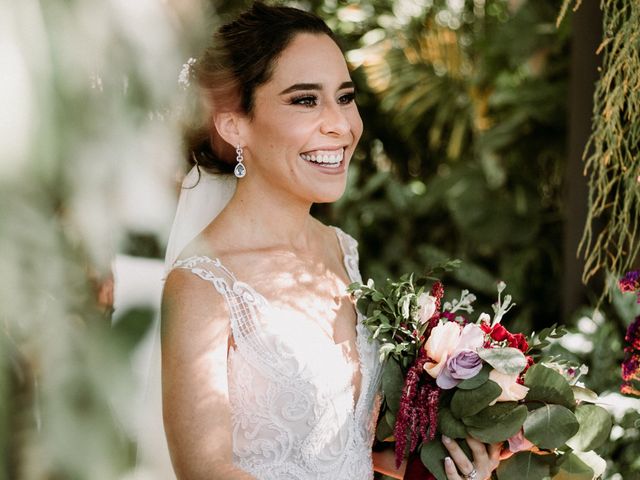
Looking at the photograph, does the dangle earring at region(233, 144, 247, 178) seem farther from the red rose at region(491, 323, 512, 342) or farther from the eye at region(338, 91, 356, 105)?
the red rose at region(491, 323, 512, 342)

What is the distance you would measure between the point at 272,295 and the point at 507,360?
1.91 ft

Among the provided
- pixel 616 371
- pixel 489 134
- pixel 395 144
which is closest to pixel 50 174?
pixel 616 371

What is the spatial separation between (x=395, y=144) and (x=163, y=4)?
5977 mm

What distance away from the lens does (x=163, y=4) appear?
0.62m

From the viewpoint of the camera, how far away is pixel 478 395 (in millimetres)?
1784

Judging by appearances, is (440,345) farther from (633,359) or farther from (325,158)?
(325,158)

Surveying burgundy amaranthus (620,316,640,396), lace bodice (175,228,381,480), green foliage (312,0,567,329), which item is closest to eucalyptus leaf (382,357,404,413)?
lace bodice (175,228,381,480)

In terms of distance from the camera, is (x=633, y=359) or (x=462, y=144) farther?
(x=462, y=144)

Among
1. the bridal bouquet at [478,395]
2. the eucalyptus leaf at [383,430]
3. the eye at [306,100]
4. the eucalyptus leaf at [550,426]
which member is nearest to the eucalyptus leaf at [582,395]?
the bridal bouquet at [478,395]

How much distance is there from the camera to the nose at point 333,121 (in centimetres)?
201

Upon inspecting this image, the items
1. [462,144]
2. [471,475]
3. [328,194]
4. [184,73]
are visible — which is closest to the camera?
[184,73]

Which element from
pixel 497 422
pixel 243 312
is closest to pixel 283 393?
pixel 243 312

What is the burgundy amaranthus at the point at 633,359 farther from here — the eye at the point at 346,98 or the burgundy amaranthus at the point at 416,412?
the eye at the point at 346,98

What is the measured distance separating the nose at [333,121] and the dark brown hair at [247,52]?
0.17 m
